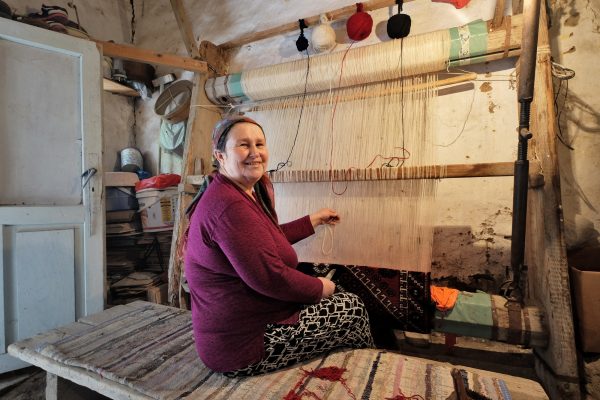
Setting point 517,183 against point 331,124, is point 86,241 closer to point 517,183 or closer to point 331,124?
point 331,124

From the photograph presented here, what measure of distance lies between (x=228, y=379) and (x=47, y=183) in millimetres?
1748

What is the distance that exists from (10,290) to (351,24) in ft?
8.24

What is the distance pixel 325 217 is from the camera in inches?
56.1

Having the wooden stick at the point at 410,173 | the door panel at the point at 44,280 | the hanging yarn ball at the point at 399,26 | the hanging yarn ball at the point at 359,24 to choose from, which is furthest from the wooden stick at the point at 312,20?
the door panel at the point at 44,280

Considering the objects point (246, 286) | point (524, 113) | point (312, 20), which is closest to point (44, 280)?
point (246, 286)

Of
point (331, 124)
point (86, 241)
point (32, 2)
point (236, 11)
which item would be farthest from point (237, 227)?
point (32, 2)

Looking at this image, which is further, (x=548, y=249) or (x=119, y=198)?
(x=119, y=198)

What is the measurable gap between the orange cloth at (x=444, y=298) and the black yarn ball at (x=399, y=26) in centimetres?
129

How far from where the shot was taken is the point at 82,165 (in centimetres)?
197

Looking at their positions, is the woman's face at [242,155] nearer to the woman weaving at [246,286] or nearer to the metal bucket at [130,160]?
the woman weaving at [246,286]

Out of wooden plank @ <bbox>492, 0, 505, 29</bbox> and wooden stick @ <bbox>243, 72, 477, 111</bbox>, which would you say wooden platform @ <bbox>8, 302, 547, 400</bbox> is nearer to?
wooden stick @ <bbox>243, 72, 477, 111</bbox>

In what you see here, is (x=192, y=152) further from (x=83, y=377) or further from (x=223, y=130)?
(x=83, y=377)

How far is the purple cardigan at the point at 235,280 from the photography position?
898mm

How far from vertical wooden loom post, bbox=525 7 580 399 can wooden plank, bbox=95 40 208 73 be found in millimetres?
1928
